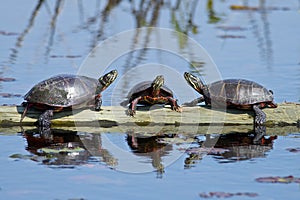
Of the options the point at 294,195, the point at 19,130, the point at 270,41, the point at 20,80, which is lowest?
the point at 294,195

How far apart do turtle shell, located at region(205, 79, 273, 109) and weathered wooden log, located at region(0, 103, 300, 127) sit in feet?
0.50

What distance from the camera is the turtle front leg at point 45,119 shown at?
31.4ft

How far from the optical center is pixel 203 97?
1017 centimetres

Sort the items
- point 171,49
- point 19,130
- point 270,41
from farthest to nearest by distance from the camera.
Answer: point 270,41 → point 171,49 → point 19,130

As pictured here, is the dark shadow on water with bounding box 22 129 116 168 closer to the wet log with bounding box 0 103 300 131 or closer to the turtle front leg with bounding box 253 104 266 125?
the wet log with bounding box 0 103 300 131

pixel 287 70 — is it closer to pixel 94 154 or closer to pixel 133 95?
pixel 133 95

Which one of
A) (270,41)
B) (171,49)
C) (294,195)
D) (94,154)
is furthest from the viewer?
(270,41)

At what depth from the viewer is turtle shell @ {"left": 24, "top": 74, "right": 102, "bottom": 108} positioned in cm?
952

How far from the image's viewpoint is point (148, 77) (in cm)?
1238

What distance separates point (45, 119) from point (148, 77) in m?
3.11

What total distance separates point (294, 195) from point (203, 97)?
308 cm

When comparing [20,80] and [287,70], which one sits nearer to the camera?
[20,80]

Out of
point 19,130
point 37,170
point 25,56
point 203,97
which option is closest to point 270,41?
point 25,56

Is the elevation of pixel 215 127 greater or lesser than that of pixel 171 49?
lesser
